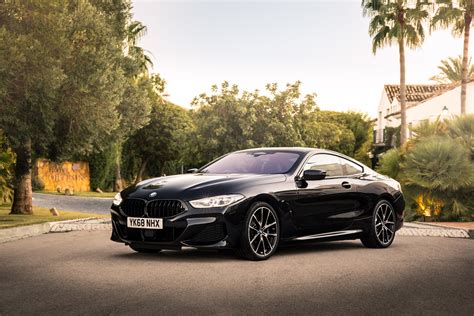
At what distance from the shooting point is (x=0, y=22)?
65.2ft

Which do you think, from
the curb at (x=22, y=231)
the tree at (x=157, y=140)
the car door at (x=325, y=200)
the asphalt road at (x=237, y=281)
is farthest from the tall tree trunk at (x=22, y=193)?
the tree at (x=157, y=140)

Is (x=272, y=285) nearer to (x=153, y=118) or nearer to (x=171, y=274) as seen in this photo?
(x=171, y=274)

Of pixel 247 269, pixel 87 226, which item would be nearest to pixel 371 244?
pixel 247 269

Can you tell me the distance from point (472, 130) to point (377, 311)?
1699 cm

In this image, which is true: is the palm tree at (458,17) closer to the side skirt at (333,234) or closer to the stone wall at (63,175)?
the stone wall at (63,175)

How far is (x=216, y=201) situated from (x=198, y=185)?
382 mm

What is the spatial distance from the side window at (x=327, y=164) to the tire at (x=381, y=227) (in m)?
0.91

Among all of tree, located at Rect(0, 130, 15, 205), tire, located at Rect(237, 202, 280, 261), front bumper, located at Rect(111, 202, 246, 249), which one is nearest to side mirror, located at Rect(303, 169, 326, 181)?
tire, located at Rect(237, 202, 280, 261)

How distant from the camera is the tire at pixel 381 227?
12445mm

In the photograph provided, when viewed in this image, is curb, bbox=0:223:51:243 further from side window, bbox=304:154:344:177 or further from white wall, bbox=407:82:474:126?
white wall, bbox=407:82:474:126

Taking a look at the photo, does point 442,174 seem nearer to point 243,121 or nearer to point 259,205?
point 259,205

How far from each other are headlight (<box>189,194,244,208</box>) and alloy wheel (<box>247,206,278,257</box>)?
35cm

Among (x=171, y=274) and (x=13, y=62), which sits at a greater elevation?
(x=13, y=62)

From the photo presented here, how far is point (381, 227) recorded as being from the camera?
41.5 ft
